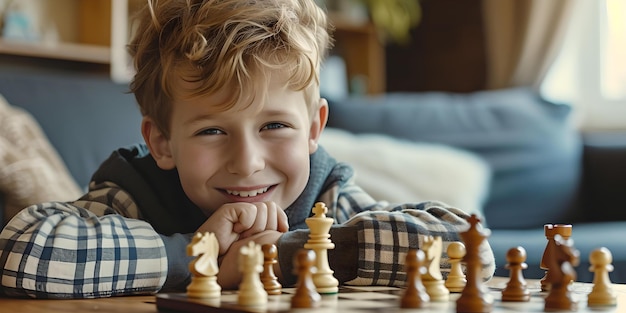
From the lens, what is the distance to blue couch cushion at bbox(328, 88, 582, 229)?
2996 mm

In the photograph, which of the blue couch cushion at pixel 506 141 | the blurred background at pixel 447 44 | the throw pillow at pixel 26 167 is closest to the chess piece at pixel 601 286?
the throw pillow at pixel 26 167

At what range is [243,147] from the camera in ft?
4.03

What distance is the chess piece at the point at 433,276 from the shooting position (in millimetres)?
937

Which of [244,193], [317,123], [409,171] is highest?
[317,123]

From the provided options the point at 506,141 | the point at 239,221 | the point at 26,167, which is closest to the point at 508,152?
the point at 506,141

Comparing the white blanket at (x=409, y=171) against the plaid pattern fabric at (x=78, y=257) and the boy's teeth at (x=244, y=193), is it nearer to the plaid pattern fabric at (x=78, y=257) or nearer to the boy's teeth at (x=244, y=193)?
the boy's teeth at (x=244, y=193)

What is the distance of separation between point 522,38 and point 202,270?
3351 mm

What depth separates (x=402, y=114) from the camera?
3.07 meters

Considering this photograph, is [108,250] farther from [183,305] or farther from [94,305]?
[183,305]

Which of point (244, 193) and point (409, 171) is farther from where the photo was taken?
point (409, 171)

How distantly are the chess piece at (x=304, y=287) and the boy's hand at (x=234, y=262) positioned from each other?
0.87ft

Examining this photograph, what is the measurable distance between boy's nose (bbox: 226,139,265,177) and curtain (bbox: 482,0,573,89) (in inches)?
116

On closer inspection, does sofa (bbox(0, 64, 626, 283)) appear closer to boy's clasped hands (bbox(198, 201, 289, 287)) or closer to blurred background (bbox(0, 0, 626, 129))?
blurred background (bbox(0, 0, 626, 129))

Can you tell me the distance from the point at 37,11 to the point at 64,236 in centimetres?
242
